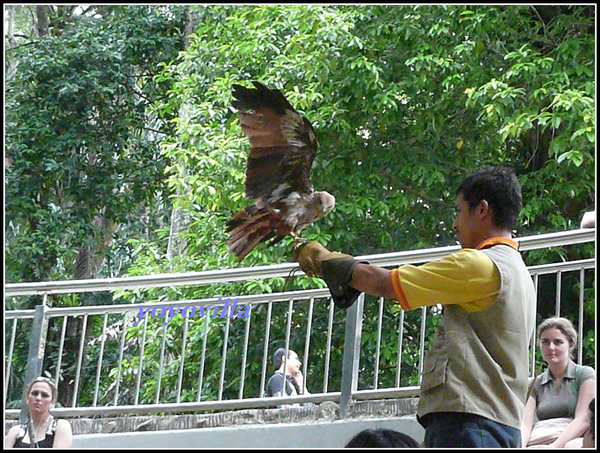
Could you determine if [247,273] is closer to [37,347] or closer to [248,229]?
[37,347]

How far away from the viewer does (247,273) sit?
13.0 ft

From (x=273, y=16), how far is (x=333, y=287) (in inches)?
201

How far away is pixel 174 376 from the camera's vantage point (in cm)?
613

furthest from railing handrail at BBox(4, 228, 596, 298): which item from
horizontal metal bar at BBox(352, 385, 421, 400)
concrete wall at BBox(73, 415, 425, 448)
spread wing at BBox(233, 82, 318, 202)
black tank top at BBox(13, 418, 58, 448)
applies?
spread wing at BBox(233, 82, 318, 202)

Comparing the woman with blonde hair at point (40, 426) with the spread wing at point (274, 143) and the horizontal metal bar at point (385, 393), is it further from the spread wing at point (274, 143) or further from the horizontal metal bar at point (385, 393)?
the spread wing at point (274, 143)

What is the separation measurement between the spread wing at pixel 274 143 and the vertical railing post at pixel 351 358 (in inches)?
52.4

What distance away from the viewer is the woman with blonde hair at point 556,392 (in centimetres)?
297

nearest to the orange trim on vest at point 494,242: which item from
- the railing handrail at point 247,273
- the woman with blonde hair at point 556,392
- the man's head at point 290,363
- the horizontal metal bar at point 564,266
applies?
the woman with blonde hair at point 556,392

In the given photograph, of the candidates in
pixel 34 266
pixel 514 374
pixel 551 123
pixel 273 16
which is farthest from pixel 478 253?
pixel 34 266

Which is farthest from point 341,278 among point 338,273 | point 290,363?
point 290,363

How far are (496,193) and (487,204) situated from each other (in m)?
0.03

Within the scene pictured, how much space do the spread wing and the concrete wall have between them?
1.31 metres

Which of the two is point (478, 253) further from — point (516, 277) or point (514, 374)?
point (514, 374)

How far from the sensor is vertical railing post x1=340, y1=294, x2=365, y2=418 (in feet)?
11.9
